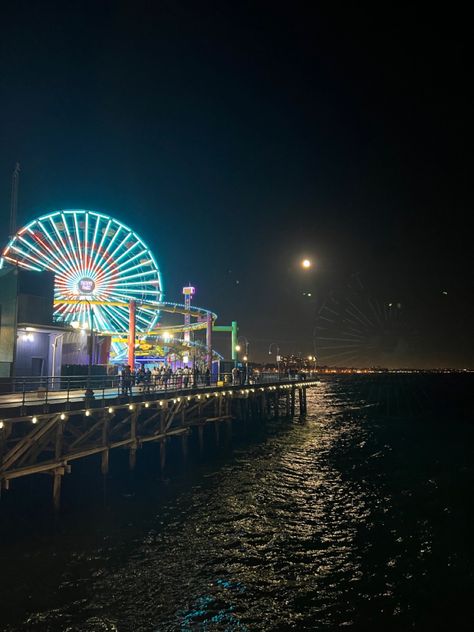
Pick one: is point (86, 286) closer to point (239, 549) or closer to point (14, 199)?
point (14, 199)

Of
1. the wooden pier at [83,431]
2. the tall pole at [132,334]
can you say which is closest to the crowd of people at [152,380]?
the wooden pier at [83,431]

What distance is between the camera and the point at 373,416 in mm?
53562

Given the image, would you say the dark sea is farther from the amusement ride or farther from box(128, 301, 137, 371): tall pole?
the amusement ride

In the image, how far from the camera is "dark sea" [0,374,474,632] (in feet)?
31.6

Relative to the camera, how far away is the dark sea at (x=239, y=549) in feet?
31.6

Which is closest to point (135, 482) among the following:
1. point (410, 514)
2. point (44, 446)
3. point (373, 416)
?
point (44, 446)

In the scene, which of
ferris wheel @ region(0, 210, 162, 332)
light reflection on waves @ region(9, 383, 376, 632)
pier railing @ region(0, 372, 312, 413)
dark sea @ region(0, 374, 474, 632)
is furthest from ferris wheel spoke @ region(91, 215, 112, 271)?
light reflection on waves @ region(9, 383, 376, 632)

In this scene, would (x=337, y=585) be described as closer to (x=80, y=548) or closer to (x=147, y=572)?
(x=147, y=572)

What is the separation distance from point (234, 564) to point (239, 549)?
100 cm

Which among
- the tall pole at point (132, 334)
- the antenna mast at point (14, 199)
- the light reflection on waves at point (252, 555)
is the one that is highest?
the antenna mast at point (14, 199)

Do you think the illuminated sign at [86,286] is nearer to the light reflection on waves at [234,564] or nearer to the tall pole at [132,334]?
the tall pole at [132,334]

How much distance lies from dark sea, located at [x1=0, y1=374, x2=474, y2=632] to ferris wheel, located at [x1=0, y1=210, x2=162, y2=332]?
21.5m

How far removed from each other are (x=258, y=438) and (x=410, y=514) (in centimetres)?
1703

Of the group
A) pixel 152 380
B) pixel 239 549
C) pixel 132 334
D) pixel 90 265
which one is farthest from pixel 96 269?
pixel 239 549
